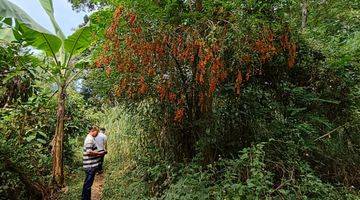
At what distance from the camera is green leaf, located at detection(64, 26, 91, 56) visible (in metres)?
7.56

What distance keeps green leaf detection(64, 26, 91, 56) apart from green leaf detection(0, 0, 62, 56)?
9.6 inches

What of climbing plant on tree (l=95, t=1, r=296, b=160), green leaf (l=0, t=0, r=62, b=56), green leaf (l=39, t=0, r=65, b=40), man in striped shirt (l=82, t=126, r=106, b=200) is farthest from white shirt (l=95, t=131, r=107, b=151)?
climbing plant on tree (l=95, t=1, r=296, b=160)

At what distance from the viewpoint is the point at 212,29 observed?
5.08 meters

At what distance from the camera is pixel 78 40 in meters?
7.77

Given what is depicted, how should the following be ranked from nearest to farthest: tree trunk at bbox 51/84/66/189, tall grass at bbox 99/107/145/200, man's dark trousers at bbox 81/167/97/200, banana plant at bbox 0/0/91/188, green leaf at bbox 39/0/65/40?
man's dark trousers at bbox 81/167/97/200 → banana plant at bbox 0/0/91/188 → tall grass at bbox 99/107/145/200 → green leaf at bbox 39/0/65/40 → tree trunk at bbox 51/84/66/189

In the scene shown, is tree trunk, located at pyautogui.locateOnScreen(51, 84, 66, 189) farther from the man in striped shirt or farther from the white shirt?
the man in striped shirt

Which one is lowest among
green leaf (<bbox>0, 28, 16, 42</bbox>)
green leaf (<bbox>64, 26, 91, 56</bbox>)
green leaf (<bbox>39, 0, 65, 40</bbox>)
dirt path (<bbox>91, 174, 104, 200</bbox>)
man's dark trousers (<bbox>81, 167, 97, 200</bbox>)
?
dirt path (<bbox>91, 174, 104, 200</bbox>)

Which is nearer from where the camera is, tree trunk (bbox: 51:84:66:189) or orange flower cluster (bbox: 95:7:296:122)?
orange flower cluster (bbox: 95:7:296:122)

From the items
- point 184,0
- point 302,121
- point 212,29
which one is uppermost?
point 184,0

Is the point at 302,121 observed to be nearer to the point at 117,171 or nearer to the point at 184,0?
the point at 184,0

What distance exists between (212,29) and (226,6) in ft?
1.33

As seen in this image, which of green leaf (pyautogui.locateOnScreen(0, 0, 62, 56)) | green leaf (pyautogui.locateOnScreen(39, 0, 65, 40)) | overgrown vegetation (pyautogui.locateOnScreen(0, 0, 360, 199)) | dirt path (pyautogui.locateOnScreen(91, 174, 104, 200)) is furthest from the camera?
dirt path (pyautogui.locateOnScreen(91, 174, 104, 200))

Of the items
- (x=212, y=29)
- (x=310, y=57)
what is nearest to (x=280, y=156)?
(x=310, y=57)

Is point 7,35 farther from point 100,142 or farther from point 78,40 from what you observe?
point 100,142
